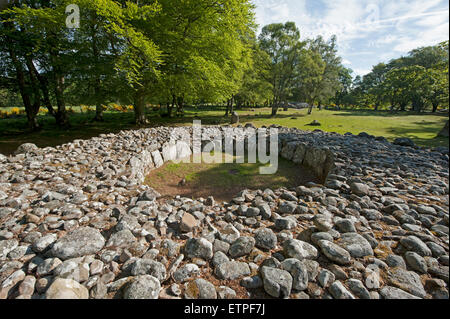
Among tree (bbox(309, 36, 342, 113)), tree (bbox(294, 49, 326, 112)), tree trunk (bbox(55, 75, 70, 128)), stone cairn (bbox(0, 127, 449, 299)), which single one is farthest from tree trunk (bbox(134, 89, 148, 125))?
tree (bbox(309, 36, 342, 113))

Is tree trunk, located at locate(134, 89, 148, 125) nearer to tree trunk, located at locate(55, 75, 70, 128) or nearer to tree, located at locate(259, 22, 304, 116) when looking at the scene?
tree trunk, located at locate(55, 75, 70, 128)

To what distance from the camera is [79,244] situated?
208 cm

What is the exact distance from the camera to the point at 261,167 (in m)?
7.10

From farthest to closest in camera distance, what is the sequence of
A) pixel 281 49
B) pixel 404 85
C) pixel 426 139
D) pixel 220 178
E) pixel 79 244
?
pixel 404 85 → pixel 281 49 → pixel 426 139 → pixel 220 178 → pixel 79 244

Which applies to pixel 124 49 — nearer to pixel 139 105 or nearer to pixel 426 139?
pixel 139 105

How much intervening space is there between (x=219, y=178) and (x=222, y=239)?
3.79 m

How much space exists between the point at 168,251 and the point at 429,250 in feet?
9.88

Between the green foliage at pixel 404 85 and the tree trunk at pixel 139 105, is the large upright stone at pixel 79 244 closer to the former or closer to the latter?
the tree trunk at pixel 139 105

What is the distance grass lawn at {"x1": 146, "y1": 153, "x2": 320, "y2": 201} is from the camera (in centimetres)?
526

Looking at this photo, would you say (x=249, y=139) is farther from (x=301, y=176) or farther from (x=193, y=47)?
(x=193, y=47)

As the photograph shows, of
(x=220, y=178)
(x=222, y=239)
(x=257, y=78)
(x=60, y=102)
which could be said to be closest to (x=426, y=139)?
(x=220, y=178)

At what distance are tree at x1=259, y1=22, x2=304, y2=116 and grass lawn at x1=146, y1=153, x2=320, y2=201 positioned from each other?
19.6m

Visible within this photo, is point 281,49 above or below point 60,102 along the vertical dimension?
above
